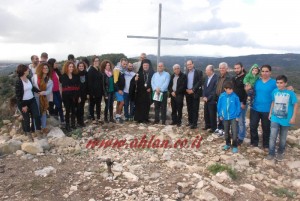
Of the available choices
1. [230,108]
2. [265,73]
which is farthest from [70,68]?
[265,73]

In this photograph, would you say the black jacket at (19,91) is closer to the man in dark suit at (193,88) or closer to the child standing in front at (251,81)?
the man in dark suit at (193,88)

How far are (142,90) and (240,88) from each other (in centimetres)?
306

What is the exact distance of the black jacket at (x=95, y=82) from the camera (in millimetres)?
8148

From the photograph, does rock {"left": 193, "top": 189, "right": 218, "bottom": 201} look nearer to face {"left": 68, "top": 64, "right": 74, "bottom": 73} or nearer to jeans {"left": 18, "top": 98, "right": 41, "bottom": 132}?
jeans {"left": 18, "top": 98, "right": 41, "bottom": 132}

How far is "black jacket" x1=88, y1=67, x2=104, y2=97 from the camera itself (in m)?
8.15

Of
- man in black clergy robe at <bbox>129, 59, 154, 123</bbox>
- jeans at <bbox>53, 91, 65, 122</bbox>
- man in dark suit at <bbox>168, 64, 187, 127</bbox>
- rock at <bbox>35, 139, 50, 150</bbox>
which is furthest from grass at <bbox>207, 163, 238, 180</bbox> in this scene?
jeans at <bbox>53, 91, 65, 122</bbox>

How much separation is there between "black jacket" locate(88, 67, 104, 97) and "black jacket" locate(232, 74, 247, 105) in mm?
3759

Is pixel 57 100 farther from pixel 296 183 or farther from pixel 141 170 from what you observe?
pixel 296 183

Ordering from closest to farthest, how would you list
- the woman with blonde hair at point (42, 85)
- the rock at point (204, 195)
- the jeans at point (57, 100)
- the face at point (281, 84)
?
the rock at point (204, 195) → the face at point (281, 84) → the woman with blonde hair at point (42, 85) → the jeans at point (57, 100)

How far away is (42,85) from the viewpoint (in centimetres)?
734

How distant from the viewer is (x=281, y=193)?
17.0 feet

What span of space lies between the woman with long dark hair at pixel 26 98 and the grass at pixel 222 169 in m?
4.45

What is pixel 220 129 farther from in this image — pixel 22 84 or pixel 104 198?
pixel 22 84

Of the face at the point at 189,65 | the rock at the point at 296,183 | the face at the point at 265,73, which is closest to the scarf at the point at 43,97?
the face at the point at 189,65
